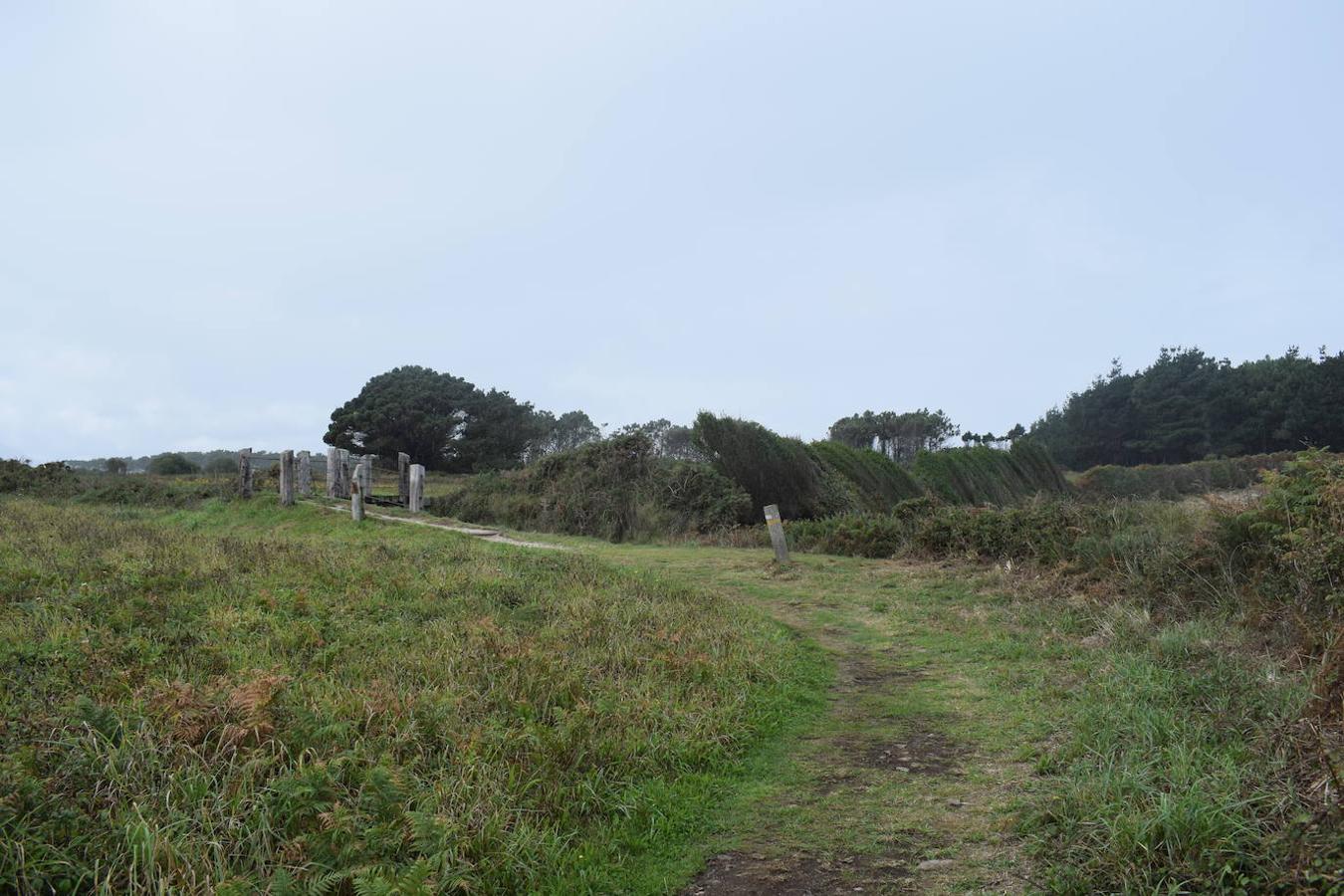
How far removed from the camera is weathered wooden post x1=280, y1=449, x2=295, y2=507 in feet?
75.5

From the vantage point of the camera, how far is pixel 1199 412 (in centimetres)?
5341

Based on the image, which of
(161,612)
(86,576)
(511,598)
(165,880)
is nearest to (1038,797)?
(165,880)

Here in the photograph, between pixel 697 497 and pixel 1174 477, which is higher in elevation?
pixel 1174 477

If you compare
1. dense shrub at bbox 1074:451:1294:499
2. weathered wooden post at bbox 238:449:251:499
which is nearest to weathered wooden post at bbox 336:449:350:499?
weathered wooden post at bbox 238:449:251:499

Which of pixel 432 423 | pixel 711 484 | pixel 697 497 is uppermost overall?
pixel 432 423

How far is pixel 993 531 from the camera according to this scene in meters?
12.2

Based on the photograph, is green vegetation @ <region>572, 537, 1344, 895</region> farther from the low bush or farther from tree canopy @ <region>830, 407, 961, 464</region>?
tree canopy @ <region>830, 407, 961, 464</region>

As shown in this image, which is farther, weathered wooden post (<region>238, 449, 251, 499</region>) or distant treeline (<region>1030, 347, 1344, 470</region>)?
distant treeline (<region>1030, 347, 1344, 470</region>)

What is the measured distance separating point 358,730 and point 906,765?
300cm

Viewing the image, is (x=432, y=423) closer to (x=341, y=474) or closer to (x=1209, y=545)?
(x=341, y=474)

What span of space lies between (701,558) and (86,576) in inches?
349

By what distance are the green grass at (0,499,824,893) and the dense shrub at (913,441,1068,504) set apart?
18.4 m

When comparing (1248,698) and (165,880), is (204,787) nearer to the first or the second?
(165,880)

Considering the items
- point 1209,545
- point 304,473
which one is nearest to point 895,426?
point 304,473
